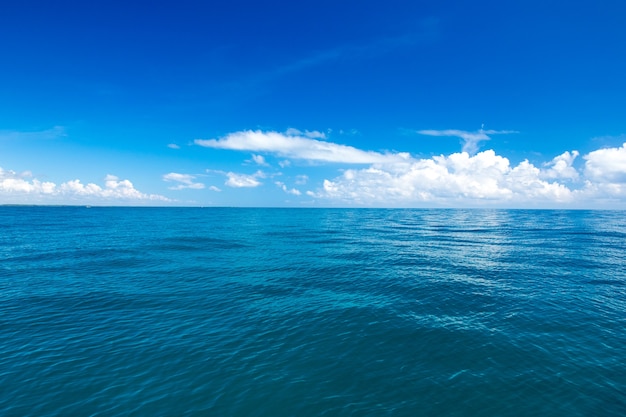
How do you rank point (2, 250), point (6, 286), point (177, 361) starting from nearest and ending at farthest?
point (177, 361) → point (6, 286) → point (2, 250)

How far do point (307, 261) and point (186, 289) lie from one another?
25634mm

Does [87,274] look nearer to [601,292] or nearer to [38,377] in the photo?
[38,377]

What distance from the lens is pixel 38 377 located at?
19641 millimetres

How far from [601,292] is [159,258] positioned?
72.3 meters

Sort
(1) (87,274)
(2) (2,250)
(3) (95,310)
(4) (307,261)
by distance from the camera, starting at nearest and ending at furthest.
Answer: (3) (95,310) → (1) (87,274) → (4) (307,261) → (2) (2,250)

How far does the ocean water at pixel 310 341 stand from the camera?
58.8 ft

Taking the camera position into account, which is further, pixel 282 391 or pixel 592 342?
pixel 592 342

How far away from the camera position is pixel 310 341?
25.3m

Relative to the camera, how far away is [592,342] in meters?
25.5

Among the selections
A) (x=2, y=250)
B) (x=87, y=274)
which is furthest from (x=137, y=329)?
(x=2, y=250)

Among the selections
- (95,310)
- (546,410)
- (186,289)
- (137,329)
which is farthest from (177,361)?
(546,410)

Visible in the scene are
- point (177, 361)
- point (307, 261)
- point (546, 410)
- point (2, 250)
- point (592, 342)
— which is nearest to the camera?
point (546, 410)

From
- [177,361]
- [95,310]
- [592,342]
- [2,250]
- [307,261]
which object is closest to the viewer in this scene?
[177,361]

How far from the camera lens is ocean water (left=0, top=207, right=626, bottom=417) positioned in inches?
706
